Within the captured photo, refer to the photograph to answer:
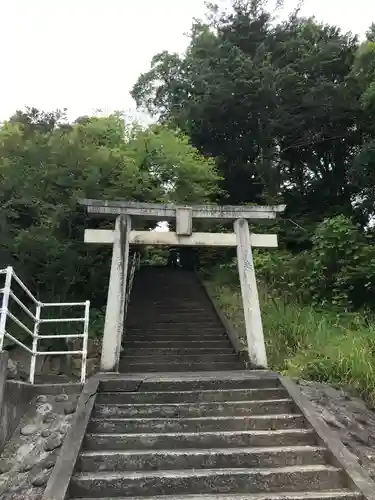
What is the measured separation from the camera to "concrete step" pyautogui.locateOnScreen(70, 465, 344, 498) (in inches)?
164

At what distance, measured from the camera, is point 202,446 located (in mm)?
4855

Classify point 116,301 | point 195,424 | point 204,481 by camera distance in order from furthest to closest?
point 116,301
point 195,424
point 204,481

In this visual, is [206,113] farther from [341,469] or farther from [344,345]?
[341,469]

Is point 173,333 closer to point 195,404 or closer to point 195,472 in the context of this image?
point 195,404

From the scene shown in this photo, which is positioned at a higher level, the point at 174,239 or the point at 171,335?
the point at 174,239

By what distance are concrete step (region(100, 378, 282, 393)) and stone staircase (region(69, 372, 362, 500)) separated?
1cm

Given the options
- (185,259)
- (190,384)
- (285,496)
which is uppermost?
(185,259)

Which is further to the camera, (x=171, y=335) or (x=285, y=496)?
(x=171, y=335)

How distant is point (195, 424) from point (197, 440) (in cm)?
32

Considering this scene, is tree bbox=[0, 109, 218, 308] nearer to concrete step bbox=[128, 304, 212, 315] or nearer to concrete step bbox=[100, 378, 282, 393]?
concrete step bbox=[128, 304, 212, 315]

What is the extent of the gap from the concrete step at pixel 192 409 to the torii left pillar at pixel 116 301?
1863 mm

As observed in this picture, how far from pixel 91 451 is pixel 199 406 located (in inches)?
55.3

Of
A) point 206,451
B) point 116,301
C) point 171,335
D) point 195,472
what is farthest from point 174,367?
point 195,472

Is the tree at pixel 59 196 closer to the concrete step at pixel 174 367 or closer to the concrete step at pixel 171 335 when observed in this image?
the concrete step at pixel 171 335
